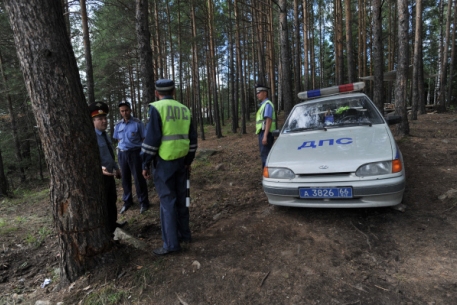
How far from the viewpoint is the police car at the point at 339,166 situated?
2.87 m

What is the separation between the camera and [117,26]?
1173 cm

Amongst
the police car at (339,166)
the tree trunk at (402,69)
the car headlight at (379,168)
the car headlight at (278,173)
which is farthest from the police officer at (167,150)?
the tree trunk at (402,69)

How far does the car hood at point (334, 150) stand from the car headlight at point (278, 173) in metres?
0.05

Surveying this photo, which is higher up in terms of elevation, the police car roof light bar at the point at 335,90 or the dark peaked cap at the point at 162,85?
the police car roof light bar at the point at 335,90

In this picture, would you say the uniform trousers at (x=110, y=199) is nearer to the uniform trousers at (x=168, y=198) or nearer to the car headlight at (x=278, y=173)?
the uniform trousers at (x=168, y=198)

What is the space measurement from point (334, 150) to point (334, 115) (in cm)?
130

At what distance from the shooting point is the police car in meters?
2.87

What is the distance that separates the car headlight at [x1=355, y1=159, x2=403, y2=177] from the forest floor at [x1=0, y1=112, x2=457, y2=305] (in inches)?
27.4

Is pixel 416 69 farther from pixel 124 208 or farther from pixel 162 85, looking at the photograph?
pixel 124 208

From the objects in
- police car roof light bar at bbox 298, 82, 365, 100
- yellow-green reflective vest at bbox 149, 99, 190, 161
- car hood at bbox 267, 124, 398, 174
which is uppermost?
police car roof light bar at bbox 298, 82, 365, 100

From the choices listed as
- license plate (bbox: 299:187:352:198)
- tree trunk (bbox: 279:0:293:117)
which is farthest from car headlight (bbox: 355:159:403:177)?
tree trunk (bbox: 279:0:293:117)

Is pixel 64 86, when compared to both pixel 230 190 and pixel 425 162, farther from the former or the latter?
pixel 425 162

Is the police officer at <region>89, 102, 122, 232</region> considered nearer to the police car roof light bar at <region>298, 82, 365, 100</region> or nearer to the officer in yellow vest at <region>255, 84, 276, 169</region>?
the officer in yellow vest at <region>255, 84, 276, 169</region>

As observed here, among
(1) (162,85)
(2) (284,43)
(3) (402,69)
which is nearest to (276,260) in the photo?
(1) (162,85)
